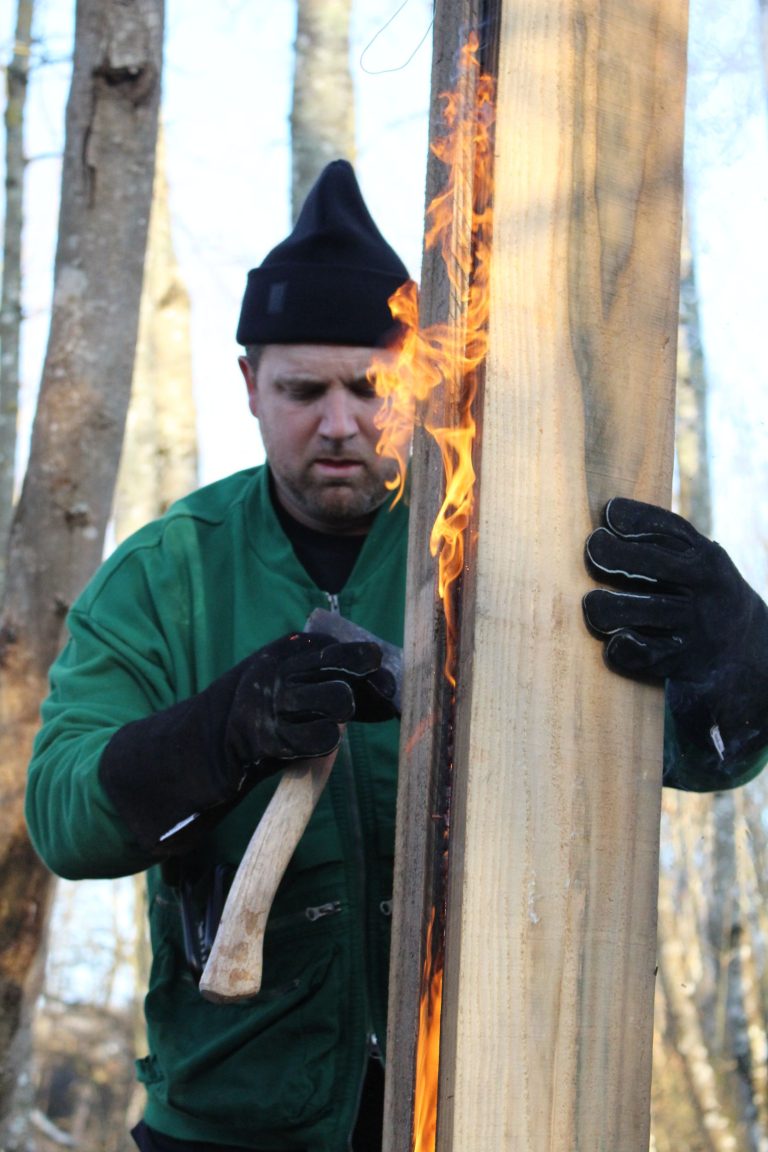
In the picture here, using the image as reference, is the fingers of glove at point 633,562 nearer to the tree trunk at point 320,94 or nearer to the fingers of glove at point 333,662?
the fingers of glove at point 333,662

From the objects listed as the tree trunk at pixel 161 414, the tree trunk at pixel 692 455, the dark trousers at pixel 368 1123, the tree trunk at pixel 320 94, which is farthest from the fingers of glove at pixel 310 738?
the tree trunk at pixel 161 414

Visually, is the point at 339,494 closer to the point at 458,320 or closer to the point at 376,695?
the point at 376,695

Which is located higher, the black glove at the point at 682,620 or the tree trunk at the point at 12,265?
the tree trunk at the point at 12,265

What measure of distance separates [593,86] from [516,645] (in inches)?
31.0

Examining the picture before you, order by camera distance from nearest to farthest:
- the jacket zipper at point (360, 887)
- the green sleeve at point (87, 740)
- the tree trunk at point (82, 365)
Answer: the green sleeve at point (87, 740), the jacket zipper at point (360, 887), the tree trunk at point (82, 365)

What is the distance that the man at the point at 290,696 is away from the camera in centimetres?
209

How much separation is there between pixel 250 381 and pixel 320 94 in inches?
204

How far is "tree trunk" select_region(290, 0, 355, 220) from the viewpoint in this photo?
7594mm

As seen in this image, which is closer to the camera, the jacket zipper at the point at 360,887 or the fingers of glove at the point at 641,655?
the fingers of glove at the point at 641,655

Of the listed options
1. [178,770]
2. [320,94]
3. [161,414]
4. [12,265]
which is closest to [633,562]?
[178,770]

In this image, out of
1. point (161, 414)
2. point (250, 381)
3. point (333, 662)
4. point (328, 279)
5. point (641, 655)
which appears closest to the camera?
point (641, 655)

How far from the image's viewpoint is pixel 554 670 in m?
1.80

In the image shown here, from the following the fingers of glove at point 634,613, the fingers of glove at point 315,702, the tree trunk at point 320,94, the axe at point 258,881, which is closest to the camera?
the fingers of glove at point 634,613

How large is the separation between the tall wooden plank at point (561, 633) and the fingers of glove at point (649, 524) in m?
0.03
